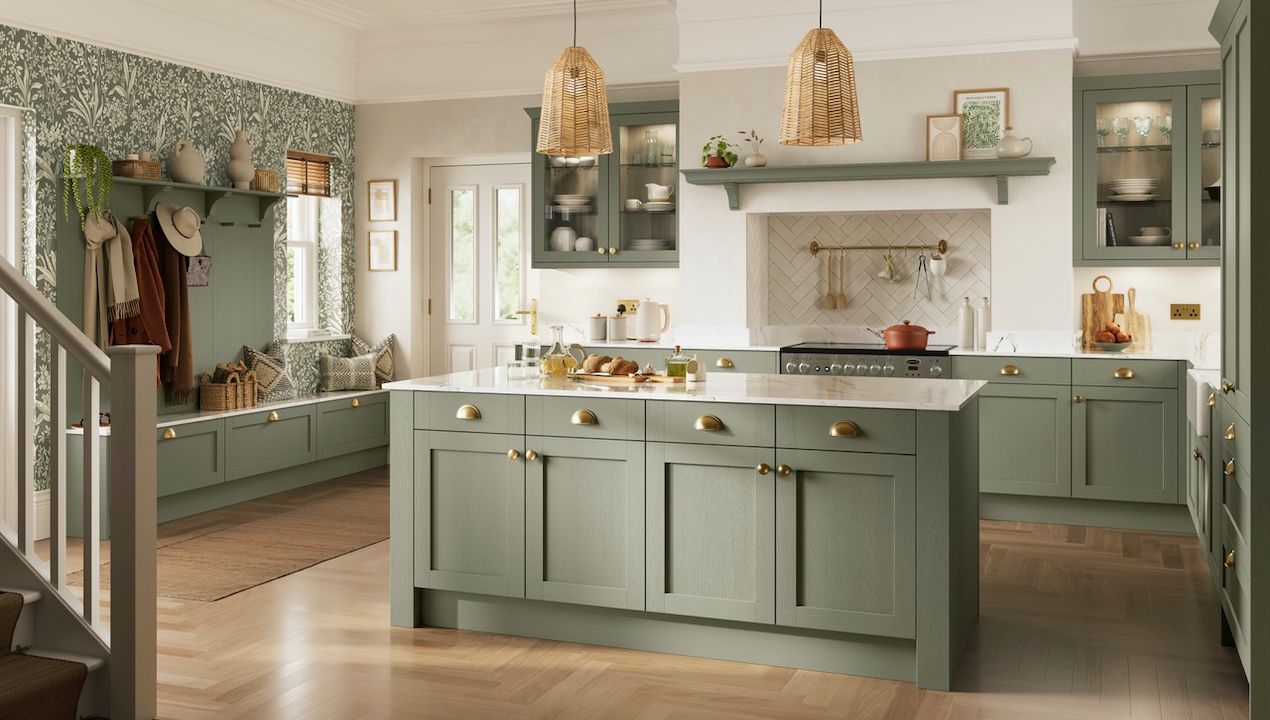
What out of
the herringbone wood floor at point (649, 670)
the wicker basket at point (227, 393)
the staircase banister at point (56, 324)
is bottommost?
the herringbone wood floor at point (649, 670)

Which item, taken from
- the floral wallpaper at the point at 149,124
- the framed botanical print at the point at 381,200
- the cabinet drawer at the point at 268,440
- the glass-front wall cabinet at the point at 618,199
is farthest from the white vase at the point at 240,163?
the glass-front wall cabinet at the point at 618,199

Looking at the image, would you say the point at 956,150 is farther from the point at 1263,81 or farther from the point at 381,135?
the point at 381,135

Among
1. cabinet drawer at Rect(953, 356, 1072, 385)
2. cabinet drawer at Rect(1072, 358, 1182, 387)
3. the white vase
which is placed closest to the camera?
cabinet drawer at Rect(1072, 358, 1182, 387)

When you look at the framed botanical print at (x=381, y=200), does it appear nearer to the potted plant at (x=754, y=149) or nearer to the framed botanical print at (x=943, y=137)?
the potted plant at (x=754, y=149)

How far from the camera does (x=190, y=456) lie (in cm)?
641

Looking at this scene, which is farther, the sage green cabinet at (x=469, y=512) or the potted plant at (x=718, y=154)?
the potted plant at (x=718, y=154)

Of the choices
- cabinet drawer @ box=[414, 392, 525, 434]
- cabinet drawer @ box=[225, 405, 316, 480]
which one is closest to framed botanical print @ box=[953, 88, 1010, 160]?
cabinet drawer @ box=[414, 392, 525, 434]

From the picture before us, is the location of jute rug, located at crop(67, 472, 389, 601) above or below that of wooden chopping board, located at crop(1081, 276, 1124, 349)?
below

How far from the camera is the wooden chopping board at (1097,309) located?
22.1 ft

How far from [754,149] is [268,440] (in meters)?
3.34

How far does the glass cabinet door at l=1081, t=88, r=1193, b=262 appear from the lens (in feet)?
20.8

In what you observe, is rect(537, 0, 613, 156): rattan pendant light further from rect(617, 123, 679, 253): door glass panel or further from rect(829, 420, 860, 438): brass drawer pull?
rect(617, 123, 679, 253): door glass panel

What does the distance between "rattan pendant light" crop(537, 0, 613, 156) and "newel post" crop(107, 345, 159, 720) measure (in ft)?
4.90

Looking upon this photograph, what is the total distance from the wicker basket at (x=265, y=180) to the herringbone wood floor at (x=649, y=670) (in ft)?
10.3
